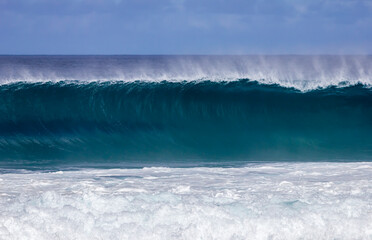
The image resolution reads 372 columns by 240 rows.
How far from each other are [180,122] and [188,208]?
6.85 metres

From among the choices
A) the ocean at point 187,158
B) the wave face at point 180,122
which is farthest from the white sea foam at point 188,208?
the wave face at point 180,122

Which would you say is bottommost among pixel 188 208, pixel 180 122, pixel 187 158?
pixel 188 208

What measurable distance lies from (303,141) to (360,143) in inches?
44.0

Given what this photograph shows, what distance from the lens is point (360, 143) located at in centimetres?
1081

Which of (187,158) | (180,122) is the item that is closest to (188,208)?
(187,158)

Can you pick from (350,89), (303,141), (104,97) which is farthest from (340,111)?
(104,97)

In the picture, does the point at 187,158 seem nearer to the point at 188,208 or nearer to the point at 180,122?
the point at 180,122

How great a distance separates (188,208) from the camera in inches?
202

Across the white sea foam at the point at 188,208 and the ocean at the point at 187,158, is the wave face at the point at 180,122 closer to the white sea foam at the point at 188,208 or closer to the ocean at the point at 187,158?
the ocean at the point at 187,158

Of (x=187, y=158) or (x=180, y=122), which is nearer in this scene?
(x=187, y=158)

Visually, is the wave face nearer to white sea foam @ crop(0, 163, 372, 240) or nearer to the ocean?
the ocean

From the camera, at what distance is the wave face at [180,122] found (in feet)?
32.9

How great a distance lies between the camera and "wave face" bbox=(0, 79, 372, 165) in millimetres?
10039

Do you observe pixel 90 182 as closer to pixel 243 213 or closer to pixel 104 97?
pixel 243 213
